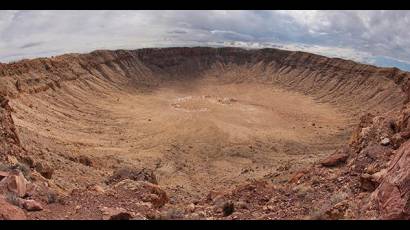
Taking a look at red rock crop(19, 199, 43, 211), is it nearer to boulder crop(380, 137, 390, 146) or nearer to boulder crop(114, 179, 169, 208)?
boulder crop(114, 179, 169, 208)

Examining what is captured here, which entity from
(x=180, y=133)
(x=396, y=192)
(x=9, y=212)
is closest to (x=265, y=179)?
(x=396, y=192)

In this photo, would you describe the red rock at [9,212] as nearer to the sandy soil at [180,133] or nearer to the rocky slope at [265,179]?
the rocky slope at [265,179]

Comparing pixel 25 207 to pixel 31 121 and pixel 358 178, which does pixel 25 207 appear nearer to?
pixel 358 178

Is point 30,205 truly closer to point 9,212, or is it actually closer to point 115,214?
point 9,212

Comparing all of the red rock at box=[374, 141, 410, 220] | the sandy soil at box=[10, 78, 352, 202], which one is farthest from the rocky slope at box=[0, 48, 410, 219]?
the sandy soil at box=[10, 78, 352, 202]

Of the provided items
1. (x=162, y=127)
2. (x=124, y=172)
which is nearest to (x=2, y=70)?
(x=162, y=127)
